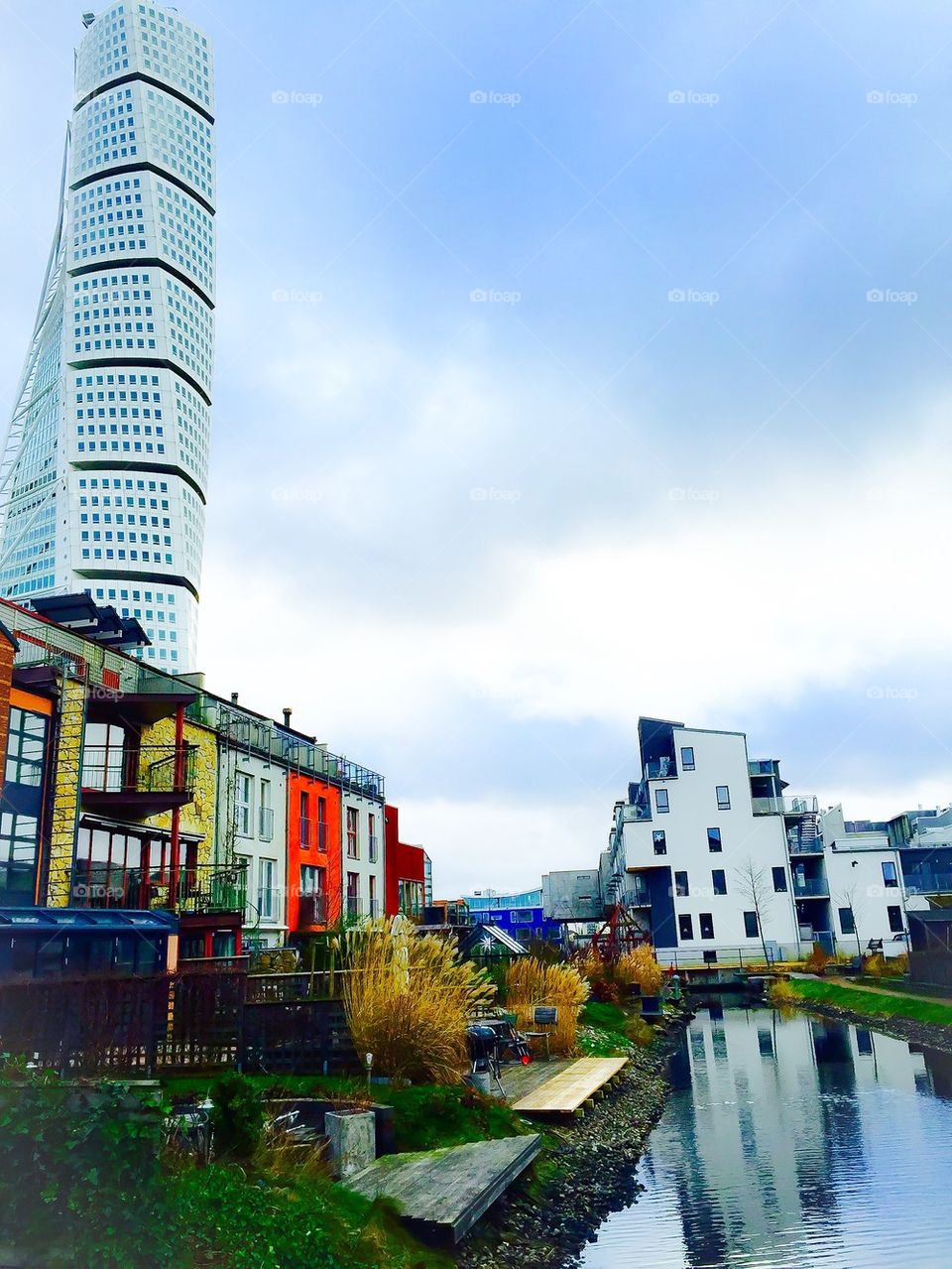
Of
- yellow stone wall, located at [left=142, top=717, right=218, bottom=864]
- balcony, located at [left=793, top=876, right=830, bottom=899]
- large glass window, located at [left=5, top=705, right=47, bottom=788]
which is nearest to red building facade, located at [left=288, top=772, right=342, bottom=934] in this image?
yellow stone wall, located at [left=142, top=717, right=218, bottom=864]

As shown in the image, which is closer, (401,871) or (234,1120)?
(234,1120)

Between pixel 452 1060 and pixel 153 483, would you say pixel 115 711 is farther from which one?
pixel 153 483

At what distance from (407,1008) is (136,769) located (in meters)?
13.9

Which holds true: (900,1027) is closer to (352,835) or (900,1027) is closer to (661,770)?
(352,835)

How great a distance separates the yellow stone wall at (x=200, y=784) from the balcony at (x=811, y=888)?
43.9 m

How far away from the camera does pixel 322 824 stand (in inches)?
1420

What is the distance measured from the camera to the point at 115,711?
2381 centimetres

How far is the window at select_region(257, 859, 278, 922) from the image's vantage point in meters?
29.9

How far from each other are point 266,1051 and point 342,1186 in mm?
4651

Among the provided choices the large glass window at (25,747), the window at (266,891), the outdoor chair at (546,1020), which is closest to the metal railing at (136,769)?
the large glass window at (25,747)

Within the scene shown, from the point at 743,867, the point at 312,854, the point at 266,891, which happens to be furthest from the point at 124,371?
the point at 266,891

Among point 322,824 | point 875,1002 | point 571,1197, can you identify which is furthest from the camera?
point 322,824

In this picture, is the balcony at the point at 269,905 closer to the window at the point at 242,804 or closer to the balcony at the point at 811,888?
the window at the point at 242,804

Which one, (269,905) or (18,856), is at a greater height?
(18,856)
